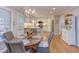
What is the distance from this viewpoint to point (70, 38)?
22.9 ft

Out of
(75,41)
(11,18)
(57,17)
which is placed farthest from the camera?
(57,17)

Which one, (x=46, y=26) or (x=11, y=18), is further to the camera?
(x=46, y=26)
